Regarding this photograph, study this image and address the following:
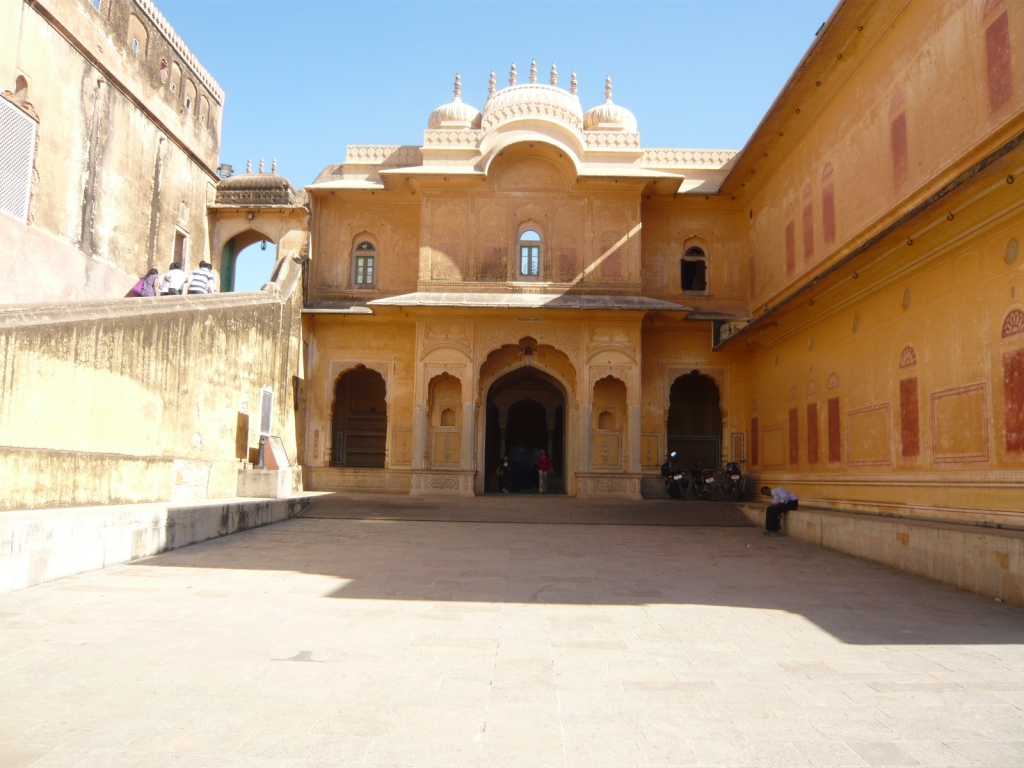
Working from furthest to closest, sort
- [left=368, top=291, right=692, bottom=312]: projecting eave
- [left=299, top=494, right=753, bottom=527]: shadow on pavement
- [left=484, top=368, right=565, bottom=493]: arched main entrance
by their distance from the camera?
[left=484, top=368, right=565, bottom=493]: arched main entrance < [left=368, top=291, right=692, bottom=312]: projecting eave < [left=299, top=494, right=753, bottom=527]: shadow on pavement

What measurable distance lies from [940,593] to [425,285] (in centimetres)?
1244

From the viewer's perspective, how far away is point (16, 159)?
38.5 feet

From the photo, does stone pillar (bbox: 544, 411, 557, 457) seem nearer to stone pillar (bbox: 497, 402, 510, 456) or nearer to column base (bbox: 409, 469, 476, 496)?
stone pillar (bbox: 497, 402, 510, 456)

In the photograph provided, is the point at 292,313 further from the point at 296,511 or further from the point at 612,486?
the point at 612,486

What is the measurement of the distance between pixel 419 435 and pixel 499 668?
494 inches

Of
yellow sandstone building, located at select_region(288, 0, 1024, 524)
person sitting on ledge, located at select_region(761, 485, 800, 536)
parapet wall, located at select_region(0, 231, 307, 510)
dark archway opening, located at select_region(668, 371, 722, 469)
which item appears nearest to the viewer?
parapet wall, located at select_region(0, 231, 307, 510)

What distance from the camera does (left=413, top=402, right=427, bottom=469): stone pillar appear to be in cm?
1652

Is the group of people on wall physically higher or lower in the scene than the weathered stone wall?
lower

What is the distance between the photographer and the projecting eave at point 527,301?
635 inches

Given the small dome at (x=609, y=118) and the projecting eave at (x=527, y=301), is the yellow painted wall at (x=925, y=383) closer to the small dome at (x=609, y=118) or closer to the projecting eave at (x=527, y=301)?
the projecting eave at (x=527, y=301)

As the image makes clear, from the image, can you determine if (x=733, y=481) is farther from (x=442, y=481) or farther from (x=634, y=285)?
(x=442, y=481)

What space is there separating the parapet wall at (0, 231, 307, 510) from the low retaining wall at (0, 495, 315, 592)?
0.72 m

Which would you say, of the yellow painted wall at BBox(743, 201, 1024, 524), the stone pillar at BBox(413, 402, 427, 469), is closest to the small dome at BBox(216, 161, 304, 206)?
the stone pillar at BBox(413, 402, 427, 469)

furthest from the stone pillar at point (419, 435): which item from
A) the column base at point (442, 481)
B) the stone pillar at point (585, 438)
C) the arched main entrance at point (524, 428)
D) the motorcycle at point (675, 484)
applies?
the motorcycle at point (675, 484)
